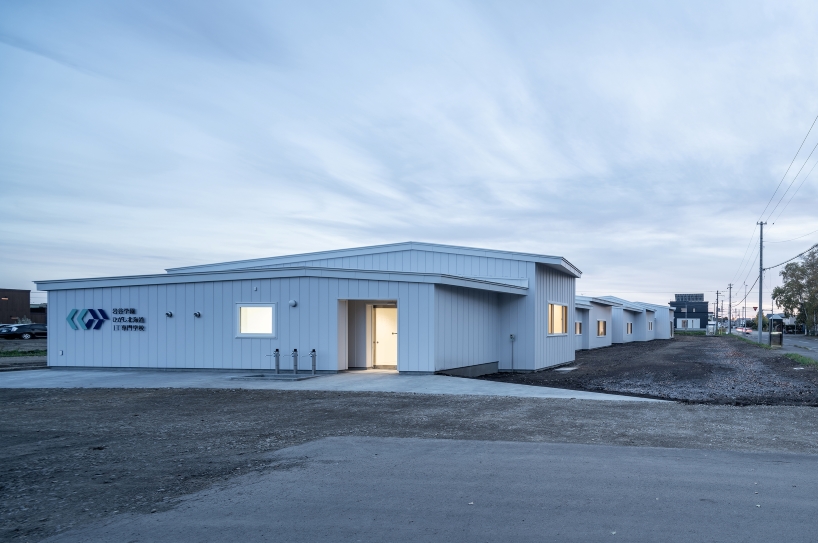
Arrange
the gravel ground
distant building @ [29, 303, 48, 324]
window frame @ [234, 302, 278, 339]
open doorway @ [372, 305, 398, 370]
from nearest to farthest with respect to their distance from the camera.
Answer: the gravel ground
window frame @ [234, 302, 278, 339]
open doorway @ [372, 305, 398, 370]
distant building @ [29, 303, 48, 324]

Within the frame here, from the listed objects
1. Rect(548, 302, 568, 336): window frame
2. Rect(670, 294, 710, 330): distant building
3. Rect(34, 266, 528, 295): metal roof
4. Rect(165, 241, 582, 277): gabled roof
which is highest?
Rect(165, 241, 582, 277): gabled roof

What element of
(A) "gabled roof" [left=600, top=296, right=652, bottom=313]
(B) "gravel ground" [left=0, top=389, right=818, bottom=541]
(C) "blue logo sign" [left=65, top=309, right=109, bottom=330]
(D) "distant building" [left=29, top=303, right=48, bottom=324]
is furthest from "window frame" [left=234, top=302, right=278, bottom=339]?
(D) "distant building" [left=29, top=303, right=48, bottom=324]

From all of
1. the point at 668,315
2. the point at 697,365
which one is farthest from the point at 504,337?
the point at 668,315

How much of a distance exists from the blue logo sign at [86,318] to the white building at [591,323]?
2684 cm

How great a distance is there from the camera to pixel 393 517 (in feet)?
17.1

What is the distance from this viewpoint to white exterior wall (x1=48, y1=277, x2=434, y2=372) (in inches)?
714

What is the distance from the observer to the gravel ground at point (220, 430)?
6133 mm

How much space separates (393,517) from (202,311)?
15.8 m

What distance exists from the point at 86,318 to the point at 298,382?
8.71 meters

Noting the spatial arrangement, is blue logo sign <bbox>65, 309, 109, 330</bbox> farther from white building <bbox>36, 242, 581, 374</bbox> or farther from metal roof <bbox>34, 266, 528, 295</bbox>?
metal roof <bbox>34, 266, 528, 295</bbox>

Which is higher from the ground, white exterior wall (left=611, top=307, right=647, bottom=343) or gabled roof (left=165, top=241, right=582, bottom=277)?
gabled roof (left=165, top=241, right=582, bottom=277)

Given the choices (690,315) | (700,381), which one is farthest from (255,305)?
(690,315)

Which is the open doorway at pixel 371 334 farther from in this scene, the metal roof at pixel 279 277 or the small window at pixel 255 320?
the small window at pixel 255 320

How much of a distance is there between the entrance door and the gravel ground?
6215mm
